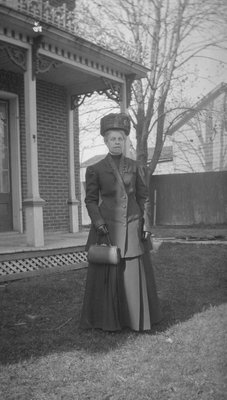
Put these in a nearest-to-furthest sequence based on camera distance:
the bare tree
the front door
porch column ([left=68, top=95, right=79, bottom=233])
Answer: the bare tree → the front door → porch column ([left=68, top=95, right=79, bottom=233])

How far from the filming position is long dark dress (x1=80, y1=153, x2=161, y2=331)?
355 centimetres

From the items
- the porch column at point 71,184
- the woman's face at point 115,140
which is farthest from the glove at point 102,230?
the porch column at point 71,184

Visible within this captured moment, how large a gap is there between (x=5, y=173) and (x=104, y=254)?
18.3 feet

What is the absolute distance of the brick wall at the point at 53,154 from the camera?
356 inches

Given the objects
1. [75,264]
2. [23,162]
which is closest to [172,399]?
[75,264]

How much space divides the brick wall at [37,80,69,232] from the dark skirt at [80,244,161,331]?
18.3 ft

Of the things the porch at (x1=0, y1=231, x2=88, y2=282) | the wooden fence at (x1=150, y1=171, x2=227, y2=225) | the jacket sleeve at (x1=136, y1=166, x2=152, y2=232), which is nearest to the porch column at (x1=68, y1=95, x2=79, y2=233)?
the porch at (x1=0, y1=231, x2=88, y2=282)

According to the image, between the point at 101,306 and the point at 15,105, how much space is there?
5.95m

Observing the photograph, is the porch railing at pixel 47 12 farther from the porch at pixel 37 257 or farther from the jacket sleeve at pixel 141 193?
the jacket sleeve at pixel 141 193

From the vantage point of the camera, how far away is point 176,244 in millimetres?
10047

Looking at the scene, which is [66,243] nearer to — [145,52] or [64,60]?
[64,60]

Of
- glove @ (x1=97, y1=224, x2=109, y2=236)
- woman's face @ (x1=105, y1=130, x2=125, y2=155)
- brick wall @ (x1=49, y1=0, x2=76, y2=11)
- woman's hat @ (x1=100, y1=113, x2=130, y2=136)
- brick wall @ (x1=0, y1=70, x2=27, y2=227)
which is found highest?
brick wall @ (x1=49, y1=0, x2=76, y2=11)

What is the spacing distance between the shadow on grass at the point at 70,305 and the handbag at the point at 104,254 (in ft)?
2.17

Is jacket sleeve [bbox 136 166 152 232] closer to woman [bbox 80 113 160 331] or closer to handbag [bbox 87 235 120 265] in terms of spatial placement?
woman [bbox 80 113 160 331]
